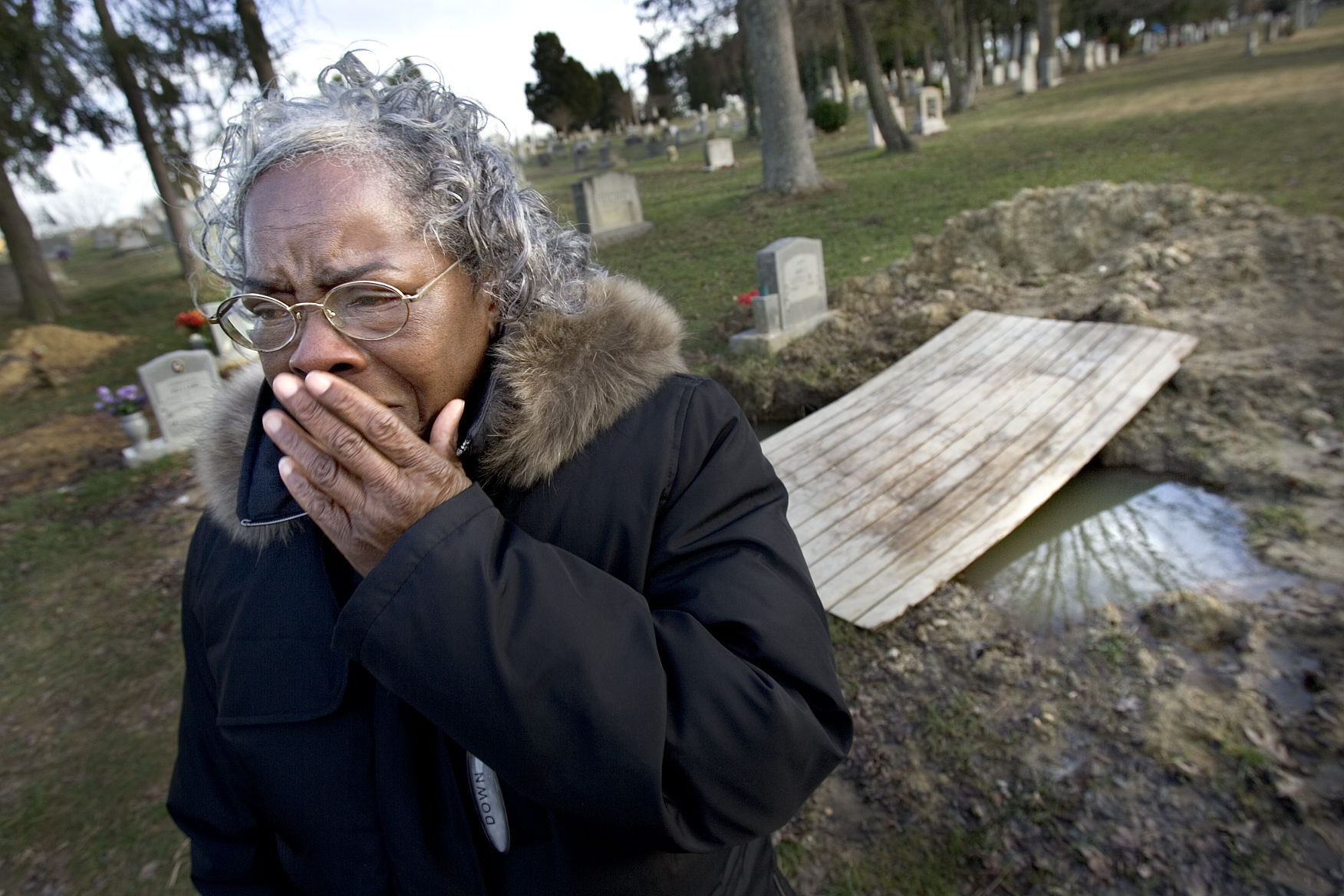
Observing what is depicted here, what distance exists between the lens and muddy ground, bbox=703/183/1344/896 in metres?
2.49

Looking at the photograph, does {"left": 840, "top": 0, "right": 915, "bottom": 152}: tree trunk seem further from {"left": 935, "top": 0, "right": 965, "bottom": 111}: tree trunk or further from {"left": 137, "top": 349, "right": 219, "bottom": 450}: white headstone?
{"left": 137, "top": 349, "right": 219, "bottom": 450}: white headstone

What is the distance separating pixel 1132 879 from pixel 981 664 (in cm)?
108

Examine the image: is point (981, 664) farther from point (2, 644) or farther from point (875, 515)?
point (2, 644)

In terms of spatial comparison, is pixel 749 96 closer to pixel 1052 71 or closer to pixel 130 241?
pixel 1052 71

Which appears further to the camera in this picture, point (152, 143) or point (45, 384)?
point (152, 143)

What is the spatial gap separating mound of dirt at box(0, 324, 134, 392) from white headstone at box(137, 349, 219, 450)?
531cm

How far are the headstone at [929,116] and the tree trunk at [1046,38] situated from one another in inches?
420

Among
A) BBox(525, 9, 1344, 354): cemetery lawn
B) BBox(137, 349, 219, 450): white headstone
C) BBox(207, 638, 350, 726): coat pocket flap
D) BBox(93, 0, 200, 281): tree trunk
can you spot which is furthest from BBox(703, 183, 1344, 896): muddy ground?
BBox(93, 0, 200, 281): tree trunk

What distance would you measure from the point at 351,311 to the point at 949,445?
476 centimetres

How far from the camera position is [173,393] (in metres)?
8.07

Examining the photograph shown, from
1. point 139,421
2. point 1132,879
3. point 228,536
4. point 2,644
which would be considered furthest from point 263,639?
point 139,421

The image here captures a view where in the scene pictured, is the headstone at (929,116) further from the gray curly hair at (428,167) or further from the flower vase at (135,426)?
the gray curly hair at (428,167)

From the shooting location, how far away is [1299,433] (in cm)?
483

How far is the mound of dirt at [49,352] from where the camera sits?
11.5 meters
